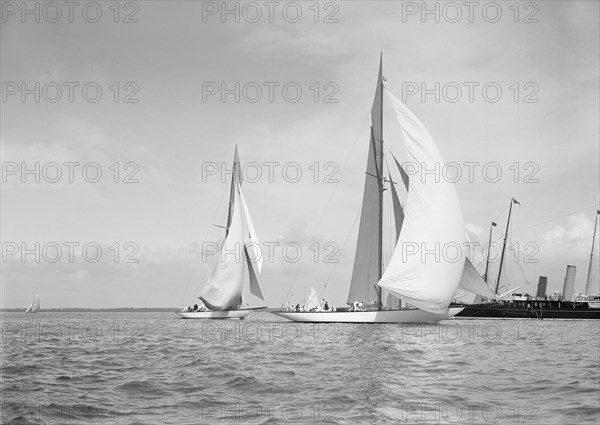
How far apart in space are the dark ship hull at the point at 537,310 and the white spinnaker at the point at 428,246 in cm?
3908

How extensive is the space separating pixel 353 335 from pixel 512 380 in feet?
70.2

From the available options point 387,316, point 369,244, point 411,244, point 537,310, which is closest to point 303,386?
point 411,244

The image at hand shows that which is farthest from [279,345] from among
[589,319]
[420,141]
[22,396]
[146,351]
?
[589,319]

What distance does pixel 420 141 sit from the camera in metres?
49.1

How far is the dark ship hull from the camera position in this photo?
277 ft

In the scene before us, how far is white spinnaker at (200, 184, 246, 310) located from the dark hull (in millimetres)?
30571

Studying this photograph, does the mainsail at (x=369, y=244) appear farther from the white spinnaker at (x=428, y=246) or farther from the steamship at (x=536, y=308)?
the steamship at (x=536, y=308)

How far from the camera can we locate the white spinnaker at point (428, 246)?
46031mm

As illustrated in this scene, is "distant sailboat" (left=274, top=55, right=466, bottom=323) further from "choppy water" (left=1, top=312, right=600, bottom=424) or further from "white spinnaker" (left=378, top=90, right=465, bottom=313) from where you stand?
"choppy water" (left=1, top=312, right=600, bottom=424)

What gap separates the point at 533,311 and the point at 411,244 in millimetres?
45622

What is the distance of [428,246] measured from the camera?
151ft

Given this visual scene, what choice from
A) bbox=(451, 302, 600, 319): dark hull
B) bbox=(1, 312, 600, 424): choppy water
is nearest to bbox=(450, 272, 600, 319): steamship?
bbox=(451, 302, 600, 319): dark hull

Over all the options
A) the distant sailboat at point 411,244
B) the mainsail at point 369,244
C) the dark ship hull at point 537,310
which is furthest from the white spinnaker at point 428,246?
the dark ship hull at point 537,310

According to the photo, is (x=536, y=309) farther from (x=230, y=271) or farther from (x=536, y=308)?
(x=230, y=271)
